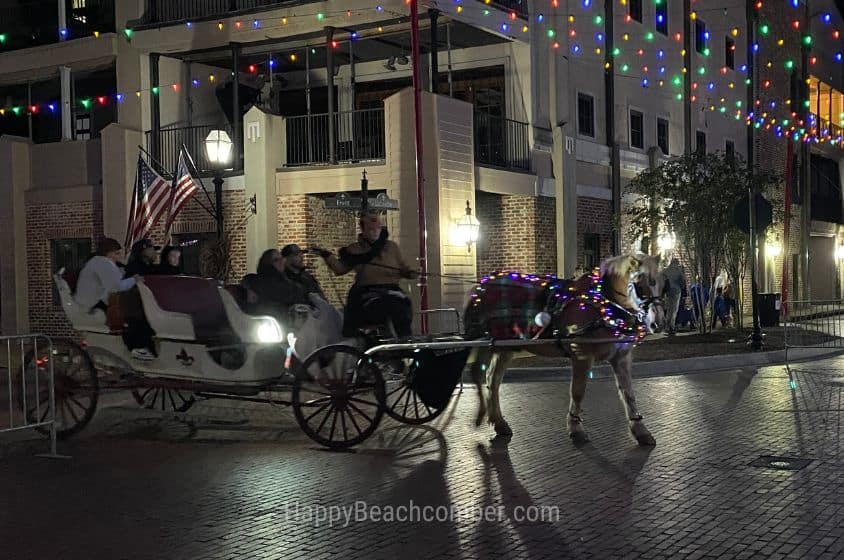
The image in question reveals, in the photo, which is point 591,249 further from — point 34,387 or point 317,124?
point 34,387

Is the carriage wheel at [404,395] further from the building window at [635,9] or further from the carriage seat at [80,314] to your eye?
the building window at [635,9]

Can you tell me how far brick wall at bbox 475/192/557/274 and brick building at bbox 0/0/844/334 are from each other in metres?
0.05

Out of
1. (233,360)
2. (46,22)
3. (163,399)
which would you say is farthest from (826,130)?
(233,360)

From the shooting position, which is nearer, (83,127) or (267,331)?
(267,331)

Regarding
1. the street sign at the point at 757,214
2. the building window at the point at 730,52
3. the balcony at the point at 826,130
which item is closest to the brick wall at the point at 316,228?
the street sign at the point at 757,214

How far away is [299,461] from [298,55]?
55.3 ft

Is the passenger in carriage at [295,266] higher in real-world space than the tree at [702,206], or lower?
lower

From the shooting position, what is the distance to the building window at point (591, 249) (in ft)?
84.5

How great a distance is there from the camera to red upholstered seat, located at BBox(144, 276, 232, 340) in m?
9.81

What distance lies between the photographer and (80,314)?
10.2 m

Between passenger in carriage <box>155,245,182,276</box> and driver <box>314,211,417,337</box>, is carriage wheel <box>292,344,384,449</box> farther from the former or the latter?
passenger in carriage <box>155,245,182,276</box>

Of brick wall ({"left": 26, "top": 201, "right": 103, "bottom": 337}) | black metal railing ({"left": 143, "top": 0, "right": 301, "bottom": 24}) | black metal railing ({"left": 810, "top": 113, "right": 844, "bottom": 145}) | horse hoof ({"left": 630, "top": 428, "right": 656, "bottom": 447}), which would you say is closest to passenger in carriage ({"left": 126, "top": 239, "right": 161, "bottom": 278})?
horse hoof ({"left": 630, "top": 428, "right": 656, "bottom": 447})

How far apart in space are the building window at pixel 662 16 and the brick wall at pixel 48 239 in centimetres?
1749

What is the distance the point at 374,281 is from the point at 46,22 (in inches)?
733
